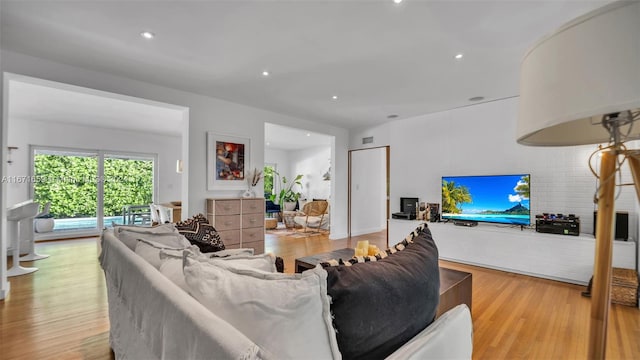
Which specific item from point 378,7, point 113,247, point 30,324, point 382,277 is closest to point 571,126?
point 382,277

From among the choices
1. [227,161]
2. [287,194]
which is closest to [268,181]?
[287,194]

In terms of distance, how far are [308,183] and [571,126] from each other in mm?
8922

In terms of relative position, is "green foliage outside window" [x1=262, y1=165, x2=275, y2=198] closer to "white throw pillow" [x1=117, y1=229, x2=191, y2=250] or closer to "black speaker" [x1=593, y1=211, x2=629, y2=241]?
"white throw pillow" [x1=117, y1=229, x2=191, y2=250]

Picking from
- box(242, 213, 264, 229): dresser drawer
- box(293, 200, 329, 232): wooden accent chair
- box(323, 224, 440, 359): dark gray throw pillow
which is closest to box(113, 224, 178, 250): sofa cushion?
box(323, 224, 440, 359): dark gray throw pillow

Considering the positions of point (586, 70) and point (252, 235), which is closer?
point (586, 70)

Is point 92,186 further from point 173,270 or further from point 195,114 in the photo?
point 173,270

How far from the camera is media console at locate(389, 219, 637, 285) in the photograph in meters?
3.31

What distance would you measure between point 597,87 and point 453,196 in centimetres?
447

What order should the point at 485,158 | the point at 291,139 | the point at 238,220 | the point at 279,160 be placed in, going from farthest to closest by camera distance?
the point at 279,160
the point at 291,139
the point at 485,158
the point at 238,220

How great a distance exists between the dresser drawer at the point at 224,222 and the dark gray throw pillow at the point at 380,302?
3.52 m

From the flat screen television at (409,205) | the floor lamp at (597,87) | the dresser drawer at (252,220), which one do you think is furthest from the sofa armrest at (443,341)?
the flat screen television at (409,205)

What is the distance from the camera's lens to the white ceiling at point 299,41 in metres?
2.15

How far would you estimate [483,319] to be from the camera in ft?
8.29

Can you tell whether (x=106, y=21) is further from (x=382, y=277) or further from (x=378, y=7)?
(x=382, y=277)
